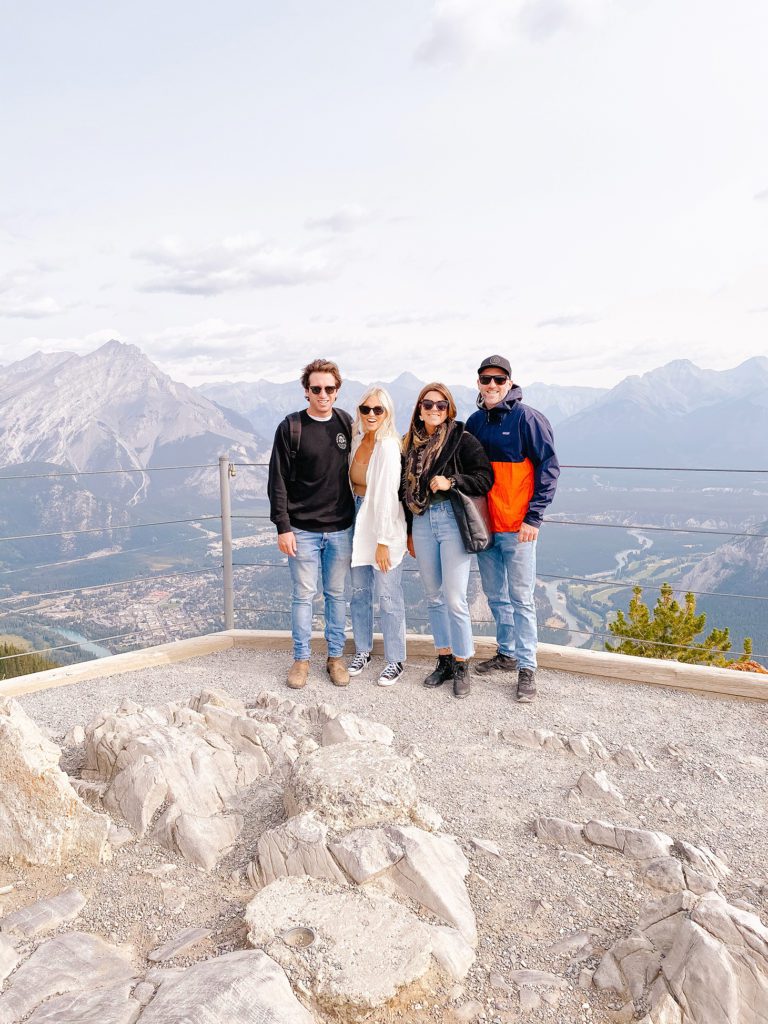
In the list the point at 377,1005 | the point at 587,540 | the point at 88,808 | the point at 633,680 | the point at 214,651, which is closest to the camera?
the point at 377,1005

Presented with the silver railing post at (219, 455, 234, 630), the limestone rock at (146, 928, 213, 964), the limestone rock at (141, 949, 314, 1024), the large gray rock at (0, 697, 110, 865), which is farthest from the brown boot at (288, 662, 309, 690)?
the limestone rock at (141, 949, 314, 1024)

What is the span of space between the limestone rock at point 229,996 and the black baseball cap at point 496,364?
3241mm

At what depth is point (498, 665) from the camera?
4.71 m

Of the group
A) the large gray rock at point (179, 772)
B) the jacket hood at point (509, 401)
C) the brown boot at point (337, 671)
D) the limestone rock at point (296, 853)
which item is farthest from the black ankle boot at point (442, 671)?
the limestone rock at point (296, 853)

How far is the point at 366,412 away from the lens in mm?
4215

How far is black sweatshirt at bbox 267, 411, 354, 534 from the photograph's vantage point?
14.2ft

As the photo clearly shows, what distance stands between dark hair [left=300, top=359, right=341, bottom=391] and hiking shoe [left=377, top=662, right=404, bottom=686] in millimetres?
1908

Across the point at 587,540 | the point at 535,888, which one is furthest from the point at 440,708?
the point at 587,540

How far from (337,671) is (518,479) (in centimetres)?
176

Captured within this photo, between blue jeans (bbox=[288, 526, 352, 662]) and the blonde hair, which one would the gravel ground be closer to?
blue jeans (bbox=[288, 526, 352, 662])

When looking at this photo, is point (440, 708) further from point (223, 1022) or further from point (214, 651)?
point (223, 1022)

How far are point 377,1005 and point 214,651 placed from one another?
3.74 meters

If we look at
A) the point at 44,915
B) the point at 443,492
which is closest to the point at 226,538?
the point at 443,492

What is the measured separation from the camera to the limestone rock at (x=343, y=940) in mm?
1889
